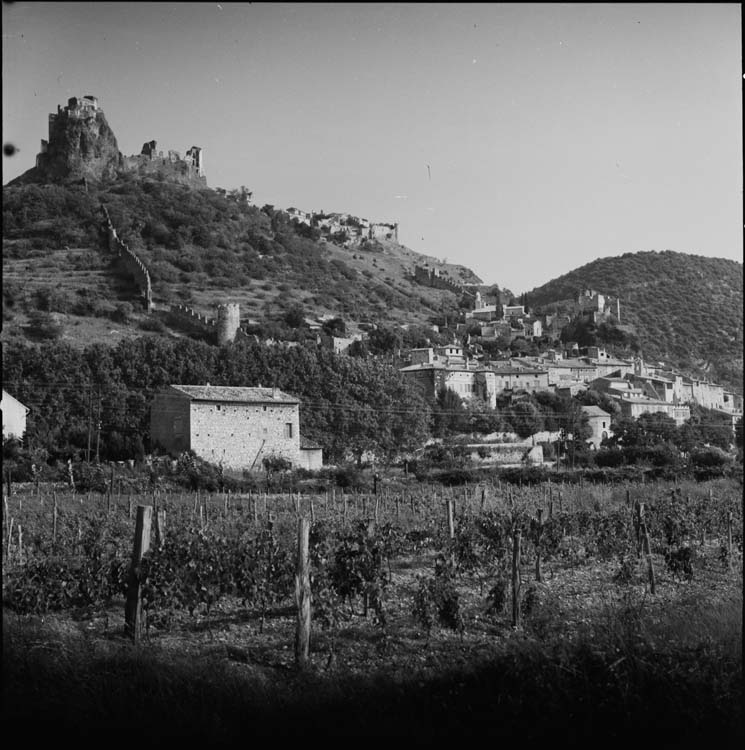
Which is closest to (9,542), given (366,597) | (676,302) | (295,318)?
(366,597)

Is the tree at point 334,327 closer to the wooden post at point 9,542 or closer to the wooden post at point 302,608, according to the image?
the wooden post at point 9,542

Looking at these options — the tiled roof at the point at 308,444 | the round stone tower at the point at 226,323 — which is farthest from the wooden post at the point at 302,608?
the round stone tower at the point at 226,323

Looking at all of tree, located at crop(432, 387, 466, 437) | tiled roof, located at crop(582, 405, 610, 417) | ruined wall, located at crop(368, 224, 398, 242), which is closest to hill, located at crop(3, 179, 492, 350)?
tree, located at crop(432, 387, 466, 437)

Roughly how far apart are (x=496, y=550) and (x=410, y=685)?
7016 mm

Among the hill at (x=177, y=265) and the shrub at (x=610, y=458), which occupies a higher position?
the hill at (x=177, y=265)

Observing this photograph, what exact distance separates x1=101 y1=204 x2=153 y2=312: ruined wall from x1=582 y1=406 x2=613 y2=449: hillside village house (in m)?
29.9

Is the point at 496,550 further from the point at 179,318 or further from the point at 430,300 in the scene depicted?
the point at 430,300

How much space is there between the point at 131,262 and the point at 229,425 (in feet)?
127

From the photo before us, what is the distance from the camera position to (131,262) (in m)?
65.8

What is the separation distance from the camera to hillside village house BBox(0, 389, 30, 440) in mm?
29125

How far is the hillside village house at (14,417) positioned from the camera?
29.1 meters

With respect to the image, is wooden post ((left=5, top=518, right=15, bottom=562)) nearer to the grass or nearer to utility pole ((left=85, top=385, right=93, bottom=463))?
the grass

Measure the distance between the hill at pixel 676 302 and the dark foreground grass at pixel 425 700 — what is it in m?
59.2

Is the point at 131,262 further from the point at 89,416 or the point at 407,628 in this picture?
the point at 407,628
